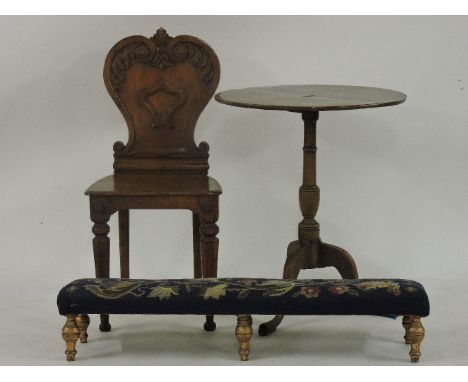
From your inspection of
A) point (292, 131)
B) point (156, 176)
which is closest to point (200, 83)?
point (156, 176)

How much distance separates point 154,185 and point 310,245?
81 centimetres

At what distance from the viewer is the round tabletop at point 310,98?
5.25 metres

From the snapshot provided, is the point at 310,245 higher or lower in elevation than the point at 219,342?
higher

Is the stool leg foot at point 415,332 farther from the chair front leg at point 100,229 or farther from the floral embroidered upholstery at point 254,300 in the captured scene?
the chair front leg at point 100,229

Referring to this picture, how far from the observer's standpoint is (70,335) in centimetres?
512

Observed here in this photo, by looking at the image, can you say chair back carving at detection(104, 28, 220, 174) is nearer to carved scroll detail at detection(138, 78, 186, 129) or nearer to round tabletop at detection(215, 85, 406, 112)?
carved scroll detail at detection(138, 78, 186, 129)

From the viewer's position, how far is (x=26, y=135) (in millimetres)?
6637

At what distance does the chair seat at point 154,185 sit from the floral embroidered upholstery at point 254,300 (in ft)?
1.60

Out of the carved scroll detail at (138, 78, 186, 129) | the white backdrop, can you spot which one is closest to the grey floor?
the white backdrop

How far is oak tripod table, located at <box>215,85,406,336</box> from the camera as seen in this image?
5508 mm

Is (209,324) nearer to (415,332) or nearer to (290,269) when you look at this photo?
(290,269)

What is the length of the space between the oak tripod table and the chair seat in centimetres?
40

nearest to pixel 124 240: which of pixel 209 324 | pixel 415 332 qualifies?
pixel 209 324

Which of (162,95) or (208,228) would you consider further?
Answer: (162,95)
